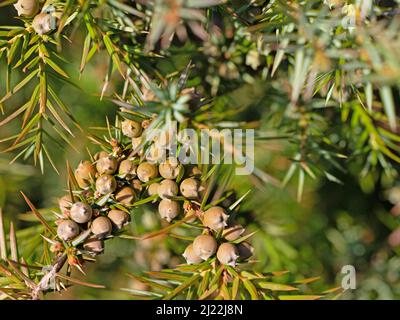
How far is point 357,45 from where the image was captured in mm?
383

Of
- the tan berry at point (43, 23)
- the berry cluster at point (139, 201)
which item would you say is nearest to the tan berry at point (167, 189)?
the berry cluster at point (139, 201)

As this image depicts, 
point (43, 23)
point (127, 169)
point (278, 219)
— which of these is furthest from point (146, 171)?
point (278, 219)

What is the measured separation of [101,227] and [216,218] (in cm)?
10

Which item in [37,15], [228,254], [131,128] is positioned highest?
[37,15]

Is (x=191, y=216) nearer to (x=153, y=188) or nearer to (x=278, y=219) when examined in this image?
(x=153, y=188)

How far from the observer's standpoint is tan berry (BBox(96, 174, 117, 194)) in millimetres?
469

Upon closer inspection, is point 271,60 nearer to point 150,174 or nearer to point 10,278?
point 150,174

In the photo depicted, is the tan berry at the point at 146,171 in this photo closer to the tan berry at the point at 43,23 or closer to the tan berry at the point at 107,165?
the tan berry at the point at 107,165

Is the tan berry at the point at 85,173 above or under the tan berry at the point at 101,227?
above

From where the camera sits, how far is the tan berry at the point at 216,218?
1.53 feet

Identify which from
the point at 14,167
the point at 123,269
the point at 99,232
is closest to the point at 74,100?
the point at 14,167

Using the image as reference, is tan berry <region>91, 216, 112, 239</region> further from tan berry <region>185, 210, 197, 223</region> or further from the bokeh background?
the bokeh background

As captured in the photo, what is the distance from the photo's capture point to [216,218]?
1.53 feet
